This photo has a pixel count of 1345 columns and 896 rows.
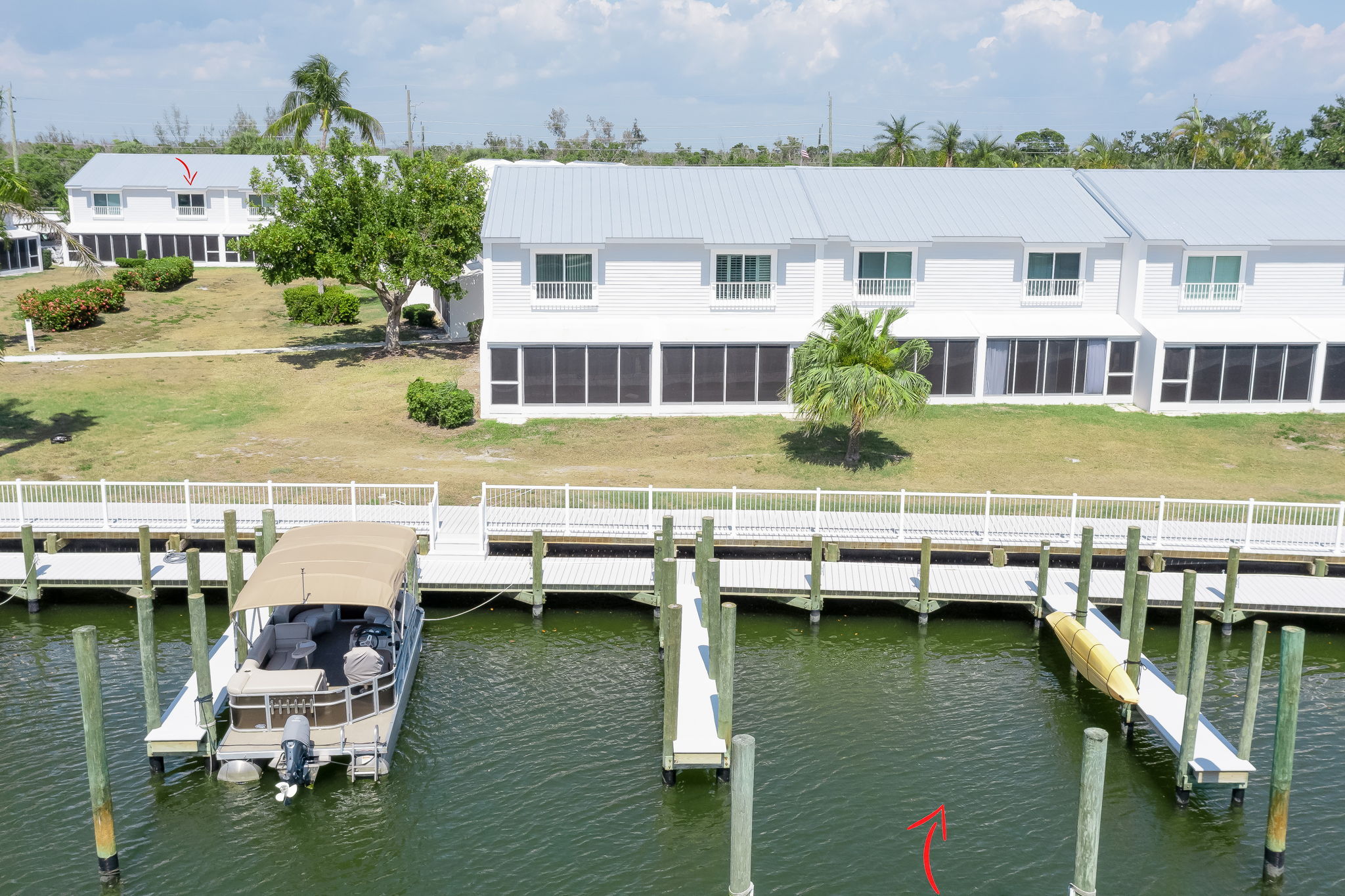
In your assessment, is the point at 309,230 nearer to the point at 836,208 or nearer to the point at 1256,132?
the point at 836,208

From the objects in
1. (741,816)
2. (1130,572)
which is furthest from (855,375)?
(741,816)

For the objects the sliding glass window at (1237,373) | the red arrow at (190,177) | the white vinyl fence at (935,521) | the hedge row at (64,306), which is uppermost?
the red arrow at (190,177)

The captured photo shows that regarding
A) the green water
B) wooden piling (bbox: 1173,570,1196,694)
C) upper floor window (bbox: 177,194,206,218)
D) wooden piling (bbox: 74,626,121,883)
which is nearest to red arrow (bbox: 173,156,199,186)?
upper floor window (bbox: 177,194,206,218)

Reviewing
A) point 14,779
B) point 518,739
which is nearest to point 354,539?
point 518,739

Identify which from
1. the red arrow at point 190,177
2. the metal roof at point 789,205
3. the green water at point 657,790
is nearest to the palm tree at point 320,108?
the red arrow at point 190,177

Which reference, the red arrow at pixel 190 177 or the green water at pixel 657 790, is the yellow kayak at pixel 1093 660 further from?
the red arrow at pixel 190 177
